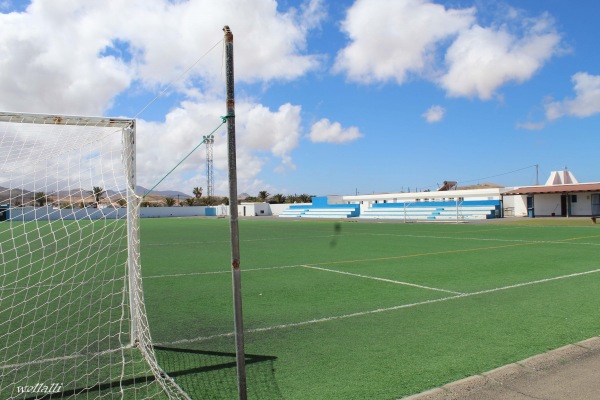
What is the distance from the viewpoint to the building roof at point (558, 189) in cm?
4039

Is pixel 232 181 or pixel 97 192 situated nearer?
pixel 232 181

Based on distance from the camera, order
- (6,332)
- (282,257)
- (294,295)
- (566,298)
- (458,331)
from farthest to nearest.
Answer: (282,257) < (294,295) < (566,298) < (6,332) < (458,331)

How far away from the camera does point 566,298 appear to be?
26.5 ft

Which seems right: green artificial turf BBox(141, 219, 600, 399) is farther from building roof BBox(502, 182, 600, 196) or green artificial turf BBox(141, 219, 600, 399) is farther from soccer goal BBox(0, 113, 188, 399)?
building roof BBox(502, 182, 600, 196)

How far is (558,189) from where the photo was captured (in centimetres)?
4253

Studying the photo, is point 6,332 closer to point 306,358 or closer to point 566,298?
point 306,358

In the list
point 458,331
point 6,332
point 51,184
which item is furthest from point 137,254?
point 458,331

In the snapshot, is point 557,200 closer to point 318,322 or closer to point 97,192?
point 318,322

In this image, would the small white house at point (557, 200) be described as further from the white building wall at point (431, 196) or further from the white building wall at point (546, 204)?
the white building wall at point (431, 196)

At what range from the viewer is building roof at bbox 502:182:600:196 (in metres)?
40.4

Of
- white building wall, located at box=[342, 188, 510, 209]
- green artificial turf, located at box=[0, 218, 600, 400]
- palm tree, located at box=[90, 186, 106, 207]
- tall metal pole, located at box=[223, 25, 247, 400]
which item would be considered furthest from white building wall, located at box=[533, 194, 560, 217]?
tall metal pole, located at box=[223, 25, 247, 400]

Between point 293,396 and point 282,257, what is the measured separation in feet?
37.5

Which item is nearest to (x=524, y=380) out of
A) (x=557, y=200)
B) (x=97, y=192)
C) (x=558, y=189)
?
(x=97, y=192)

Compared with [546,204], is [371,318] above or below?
below
